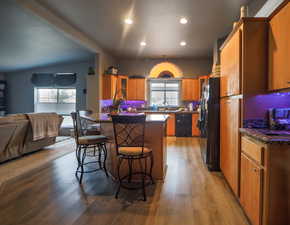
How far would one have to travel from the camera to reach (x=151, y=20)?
4488mm

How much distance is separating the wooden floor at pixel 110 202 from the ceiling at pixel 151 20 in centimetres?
292

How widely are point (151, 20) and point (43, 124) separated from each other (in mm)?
3214

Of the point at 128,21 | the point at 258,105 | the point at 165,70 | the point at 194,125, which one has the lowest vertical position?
the point at 194,125

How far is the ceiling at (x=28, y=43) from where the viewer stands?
3.96m

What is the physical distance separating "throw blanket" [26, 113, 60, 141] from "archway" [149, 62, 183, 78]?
410 cm

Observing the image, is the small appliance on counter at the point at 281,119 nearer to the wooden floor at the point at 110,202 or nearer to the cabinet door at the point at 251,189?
the cabinet door at the point at 251,189

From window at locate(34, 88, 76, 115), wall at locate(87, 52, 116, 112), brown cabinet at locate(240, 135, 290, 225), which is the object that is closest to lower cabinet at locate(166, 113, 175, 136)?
wall at locate(87, 52, 116, 112)

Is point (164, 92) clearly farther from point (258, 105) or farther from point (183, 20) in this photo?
point (258, 105)

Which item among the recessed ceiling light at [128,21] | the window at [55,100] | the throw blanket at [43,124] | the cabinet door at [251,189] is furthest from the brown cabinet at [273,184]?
the window at [55,100]

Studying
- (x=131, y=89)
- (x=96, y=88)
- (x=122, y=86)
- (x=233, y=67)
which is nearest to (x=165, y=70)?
(x=131, y=89)

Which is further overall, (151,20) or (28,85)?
(28,85)

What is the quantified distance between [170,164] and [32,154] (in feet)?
9.89

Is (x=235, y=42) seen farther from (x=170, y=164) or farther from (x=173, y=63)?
(x=173, y=63)

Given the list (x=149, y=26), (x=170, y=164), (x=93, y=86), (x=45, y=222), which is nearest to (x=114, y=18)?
(x=149, y=26)
